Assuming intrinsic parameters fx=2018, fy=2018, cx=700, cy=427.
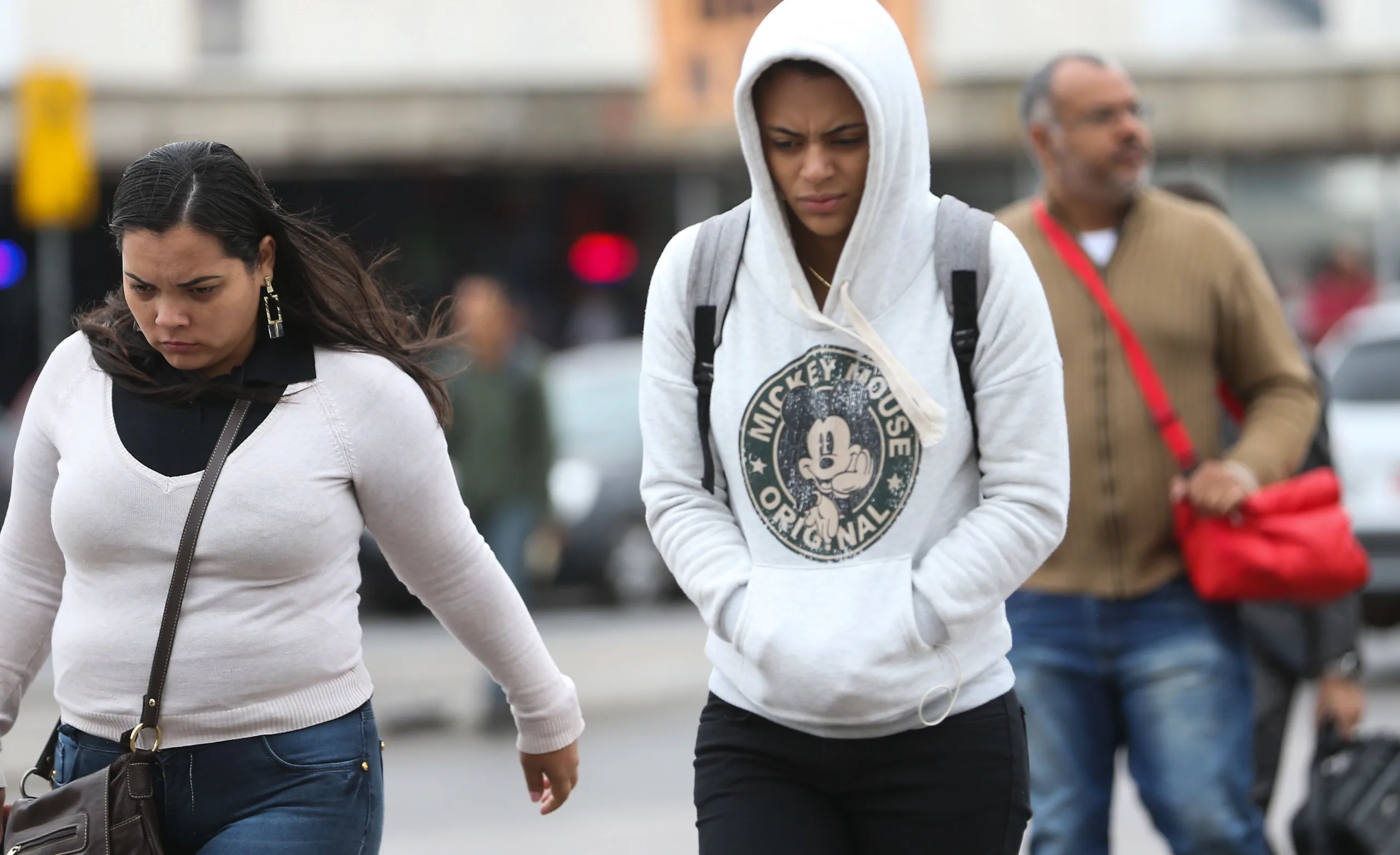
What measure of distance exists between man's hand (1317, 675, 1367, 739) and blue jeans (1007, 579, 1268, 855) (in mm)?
496

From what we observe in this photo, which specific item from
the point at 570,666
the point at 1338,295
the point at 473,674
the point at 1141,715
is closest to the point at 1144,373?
the point at 1141,715

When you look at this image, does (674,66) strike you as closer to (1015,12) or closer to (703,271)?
(703,271)

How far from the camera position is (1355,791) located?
15.1ft

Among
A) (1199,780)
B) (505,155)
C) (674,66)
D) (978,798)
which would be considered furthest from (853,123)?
(505,155)

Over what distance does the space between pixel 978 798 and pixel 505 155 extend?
61.0 feet

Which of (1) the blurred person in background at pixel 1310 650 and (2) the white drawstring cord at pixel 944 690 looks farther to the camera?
(1) the blurred person in background at pixel 1310 650

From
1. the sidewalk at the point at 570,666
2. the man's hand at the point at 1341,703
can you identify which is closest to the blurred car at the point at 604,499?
the sidewalk at the point at 570,666

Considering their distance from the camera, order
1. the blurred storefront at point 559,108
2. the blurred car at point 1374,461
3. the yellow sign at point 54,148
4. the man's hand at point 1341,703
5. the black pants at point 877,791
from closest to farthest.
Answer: the black pants at point 877,791 < the man's hand at point 1341,703 < the blurred car at point 1374,461 < the yellow sign at point 54,148 < the blurred storefront at point 559,108

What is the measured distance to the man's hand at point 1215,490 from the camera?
409 cm

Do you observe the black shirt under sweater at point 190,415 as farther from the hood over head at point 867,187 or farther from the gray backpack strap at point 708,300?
the hood over head at point 867,187

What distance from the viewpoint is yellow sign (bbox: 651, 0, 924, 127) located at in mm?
11148

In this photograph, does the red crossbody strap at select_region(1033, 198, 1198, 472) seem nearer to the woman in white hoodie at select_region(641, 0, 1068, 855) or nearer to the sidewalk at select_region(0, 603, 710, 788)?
the woman in white hoodie at select_region(641, 0, 1068, 855)

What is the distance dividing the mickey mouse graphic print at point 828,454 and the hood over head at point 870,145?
4.3 inches

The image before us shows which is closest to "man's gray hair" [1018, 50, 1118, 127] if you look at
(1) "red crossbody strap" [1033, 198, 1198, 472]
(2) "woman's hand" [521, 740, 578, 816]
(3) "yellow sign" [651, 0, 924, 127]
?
(1) "red crossbody strap" [1033, 198, 1198, 472]
